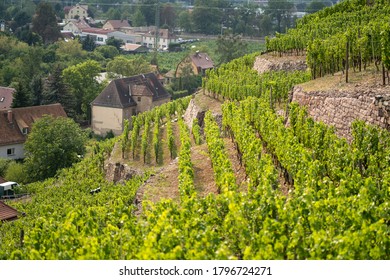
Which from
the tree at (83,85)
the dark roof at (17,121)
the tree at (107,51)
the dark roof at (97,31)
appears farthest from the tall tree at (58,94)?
the dark roof at (97,31)

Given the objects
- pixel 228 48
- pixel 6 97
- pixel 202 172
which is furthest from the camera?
pixel 228 48

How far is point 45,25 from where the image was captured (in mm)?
88000

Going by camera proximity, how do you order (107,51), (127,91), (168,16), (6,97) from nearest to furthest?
(127,91), (6,97), (107,51), (168,16)

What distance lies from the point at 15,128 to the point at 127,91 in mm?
9682

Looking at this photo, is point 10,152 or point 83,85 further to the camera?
point 83,85

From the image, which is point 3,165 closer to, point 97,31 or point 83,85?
point 83,85

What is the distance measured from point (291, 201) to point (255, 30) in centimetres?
8641

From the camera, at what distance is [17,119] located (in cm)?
4462

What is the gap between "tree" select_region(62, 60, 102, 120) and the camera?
54.5 metres

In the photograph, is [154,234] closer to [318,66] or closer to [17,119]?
[318,66]

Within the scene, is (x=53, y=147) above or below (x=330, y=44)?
below

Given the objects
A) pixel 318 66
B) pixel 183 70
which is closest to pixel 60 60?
pixel 183 70

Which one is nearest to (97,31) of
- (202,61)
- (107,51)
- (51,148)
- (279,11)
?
(107,51)

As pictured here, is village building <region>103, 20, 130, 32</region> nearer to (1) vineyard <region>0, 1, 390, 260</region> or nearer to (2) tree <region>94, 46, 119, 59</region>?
(2) tree <region>94, 46, 119, 59</region>
